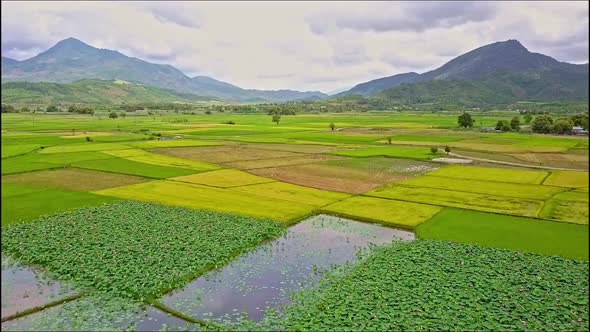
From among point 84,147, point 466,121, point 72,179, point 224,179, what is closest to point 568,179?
point 224,179

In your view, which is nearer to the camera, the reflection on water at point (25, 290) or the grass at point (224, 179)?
the reflection on water at point (25, 290)

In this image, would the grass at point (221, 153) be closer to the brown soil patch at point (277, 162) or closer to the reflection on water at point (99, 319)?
the brown soil patch at point (277, 162)

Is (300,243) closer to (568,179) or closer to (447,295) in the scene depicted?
(447,295)

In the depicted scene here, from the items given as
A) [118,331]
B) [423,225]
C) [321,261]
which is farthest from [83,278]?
[423,225]

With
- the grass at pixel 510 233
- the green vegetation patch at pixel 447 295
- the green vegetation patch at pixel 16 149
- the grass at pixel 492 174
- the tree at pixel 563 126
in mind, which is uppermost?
the tree at pixel 563 126

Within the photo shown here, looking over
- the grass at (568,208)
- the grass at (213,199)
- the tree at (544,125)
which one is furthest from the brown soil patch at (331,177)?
the tree at (544,125)

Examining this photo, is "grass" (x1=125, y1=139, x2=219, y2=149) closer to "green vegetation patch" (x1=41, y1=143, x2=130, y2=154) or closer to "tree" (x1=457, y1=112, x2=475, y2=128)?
"green vegetation patch" (x1=41, y1=143, x2=130, y2=154)
